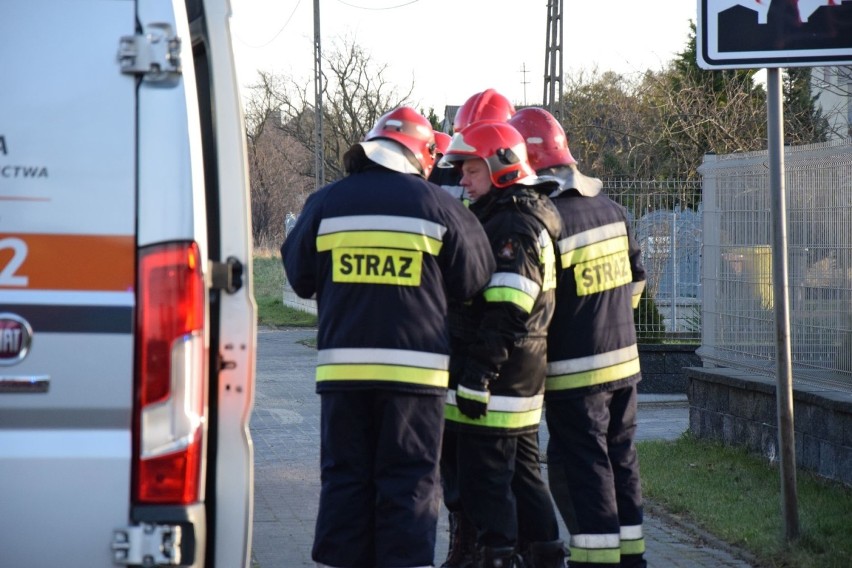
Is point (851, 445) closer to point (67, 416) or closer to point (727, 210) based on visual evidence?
point (727, 210)

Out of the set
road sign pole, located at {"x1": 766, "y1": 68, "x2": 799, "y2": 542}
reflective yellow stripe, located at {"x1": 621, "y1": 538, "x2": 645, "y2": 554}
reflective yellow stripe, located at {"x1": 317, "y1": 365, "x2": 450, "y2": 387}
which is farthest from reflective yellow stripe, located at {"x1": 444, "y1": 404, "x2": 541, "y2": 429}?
road sign pole, located at {"x1": 766, "y1": 68, "x2": 799, "y2": 542}

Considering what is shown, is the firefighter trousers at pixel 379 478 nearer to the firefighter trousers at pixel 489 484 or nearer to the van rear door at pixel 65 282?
the firefighter trousers at pixel 489 484

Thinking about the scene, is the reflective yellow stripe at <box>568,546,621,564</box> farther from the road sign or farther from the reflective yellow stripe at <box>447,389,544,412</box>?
the road sign

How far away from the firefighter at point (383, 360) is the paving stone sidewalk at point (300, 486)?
1.33 meters

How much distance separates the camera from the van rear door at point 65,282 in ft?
10.4

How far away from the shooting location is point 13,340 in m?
3.16

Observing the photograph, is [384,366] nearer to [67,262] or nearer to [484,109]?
[67,262]

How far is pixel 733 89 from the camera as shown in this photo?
862 inches

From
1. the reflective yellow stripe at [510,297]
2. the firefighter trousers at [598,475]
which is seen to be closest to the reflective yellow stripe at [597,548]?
the firefighter trousers at [598,475]

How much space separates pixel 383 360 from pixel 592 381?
4.08 ft

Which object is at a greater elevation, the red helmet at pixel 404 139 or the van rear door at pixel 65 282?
the red helmet at pixel 404 139

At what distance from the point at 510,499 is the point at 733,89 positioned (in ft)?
57.4

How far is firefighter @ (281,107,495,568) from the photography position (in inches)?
196

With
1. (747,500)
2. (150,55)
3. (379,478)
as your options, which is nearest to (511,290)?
(379,478)
